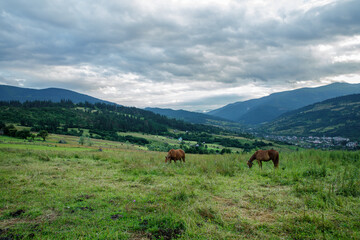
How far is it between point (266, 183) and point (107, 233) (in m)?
7.64

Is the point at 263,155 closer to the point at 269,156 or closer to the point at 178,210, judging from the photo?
the point at 269,156

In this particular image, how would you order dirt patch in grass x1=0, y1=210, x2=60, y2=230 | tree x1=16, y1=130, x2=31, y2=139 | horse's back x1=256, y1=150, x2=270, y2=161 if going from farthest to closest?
tree x1=16, y1=130, x2=31, y2=139
horse's back x1=256, y1=150, x2=270, y2=161
dirt patch in grass x1=0, y1=210, x2=60, y2=230

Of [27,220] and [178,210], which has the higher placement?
[178,210]

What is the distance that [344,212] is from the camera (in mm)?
5016

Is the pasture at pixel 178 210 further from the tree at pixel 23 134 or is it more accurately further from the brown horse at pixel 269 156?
the tree at pixel 23 134

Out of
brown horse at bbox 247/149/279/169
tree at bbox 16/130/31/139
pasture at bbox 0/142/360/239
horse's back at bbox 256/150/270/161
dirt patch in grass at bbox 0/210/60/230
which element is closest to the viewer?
pasture at bbox 0/142/360/239

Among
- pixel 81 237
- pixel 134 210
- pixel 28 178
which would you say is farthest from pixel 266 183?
pixel 28 178

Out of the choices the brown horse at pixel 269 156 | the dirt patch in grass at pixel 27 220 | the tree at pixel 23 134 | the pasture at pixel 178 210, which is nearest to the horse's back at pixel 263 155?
the brown horse at pixel 269 156

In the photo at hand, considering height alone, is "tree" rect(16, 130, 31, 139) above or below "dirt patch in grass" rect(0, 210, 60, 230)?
below

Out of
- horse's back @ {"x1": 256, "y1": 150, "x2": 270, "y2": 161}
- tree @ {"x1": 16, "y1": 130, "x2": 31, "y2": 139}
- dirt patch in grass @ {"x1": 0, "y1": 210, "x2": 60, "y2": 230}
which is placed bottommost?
tree @ {"x1": 16, "y1": 130, "x2": 31, "y2": 139}

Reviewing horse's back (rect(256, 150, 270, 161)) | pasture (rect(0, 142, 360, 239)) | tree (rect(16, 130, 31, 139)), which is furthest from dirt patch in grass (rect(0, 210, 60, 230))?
tree (rect(16, 130, 31, 139))

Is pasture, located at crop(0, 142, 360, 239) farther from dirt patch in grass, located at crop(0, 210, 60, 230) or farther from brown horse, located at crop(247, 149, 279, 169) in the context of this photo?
brown horse, located at crop(247, 149, 279, 169)

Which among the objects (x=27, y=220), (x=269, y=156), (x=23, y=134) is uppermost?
(x=269, y=156)

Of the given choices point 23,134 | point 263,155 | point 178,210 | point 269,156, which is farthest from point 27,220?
point 23,134
